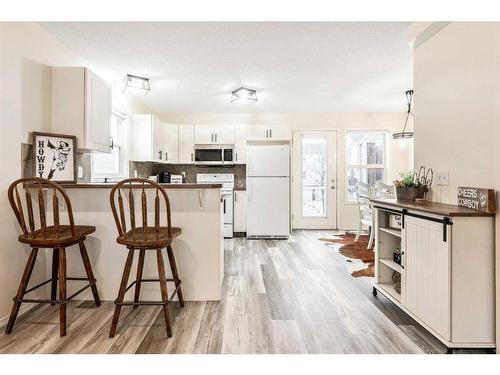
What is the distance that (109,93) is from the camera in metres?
3.07

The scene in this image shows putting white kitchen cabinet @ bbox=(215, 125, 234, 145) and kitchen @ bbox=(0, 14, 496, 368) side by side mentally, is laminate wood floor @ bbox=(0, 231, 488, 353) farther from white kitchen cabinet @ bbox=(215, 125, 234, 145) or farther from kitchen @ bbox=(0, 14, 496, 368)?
white kitchen cabinet @ bbox=(215, 125, 234, 145)

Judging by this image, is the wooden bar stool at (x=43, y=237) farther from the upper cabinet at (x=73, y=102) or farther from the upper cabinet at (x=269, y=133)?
the upper cabinet at (x=269, y=133)

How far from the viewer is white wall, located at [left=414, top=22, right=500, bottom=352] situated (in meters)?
1.80

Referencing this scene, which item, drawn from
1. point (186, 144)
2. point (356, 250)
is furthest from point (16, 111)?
point (356, 250)

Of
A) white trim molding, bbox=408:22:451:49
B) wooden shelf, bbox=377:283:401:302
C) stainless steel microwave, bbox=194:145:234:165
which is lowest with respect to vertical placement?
wooden shelf, bbox=377:283:401:302

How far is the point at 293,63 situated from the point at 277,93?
118 centimetres

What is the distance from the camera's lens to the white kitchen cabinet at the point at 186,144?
18.3 feet

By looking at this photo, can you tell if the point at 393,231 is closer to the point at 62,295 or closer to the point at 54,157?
the point at 62,295

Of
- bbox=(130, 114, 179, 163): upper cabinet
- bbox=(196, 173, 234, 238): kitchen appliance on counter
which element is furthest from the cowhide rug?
bbox=(130, 114, 179, 163): upper cabinet

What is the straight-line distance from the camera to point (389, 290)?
8.05ft

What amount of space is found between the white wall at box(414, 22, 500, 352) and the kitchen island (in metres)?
1.79

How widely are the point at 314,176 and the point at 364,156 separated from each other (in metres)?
1.11
